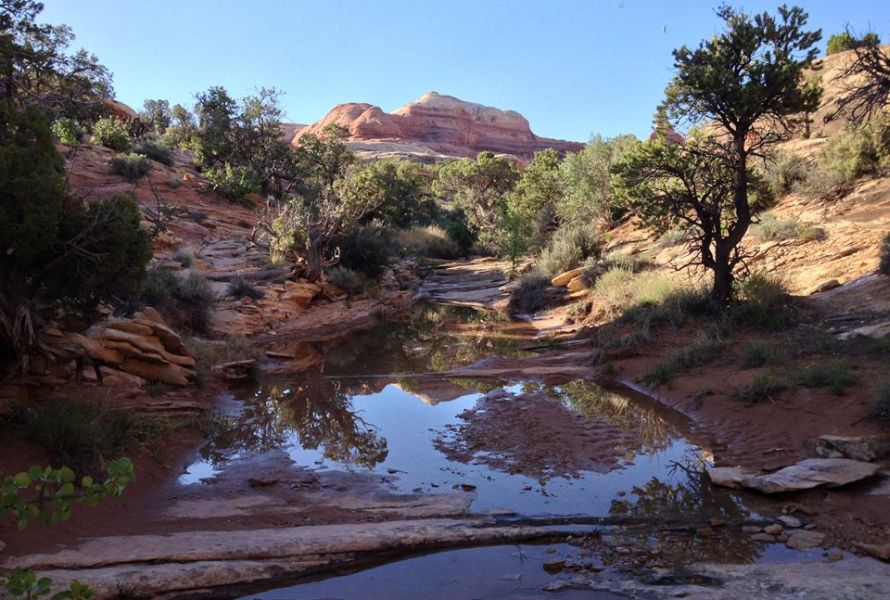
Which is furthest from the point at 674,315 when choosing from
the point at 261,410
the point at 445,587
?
the point at 445,587

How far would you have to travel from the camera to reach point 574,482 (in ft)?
21.9

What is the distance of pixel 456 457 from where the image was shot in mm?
7672

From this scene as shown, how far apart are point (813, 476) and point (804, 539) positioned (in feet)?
3.58

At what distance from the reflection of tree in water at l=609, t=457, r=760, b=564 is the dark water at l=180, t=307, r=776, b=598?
2 cm

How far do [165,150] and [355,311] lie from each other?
20.6m

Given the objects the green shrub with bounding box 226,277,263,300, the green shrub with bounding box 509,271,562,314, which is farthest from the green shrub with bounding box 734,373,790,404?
the green shrub with bounding box 226,277,263,300

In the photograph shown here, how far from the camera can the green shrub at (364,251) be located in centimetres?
2320

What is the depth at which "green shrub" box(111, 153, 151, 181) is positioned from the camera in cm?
2750

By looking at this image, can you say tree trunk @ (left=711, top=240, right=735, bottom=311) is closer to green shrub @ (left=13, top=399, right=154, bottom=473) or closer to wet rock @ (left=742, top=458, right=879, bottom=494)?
wet rock @ (left=742, top=458, right=879, bottom=494)

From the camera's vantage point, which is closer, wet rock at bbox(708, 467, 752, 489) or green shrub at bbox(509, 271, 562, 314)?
wet rock at bbox(708, 467, 752, 489)

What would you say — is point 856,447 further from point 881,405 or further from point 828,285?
point 828,285

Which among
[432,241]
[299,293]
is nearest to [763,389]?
[299,293]

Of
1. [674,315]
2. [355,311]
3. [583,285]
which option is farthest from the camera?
[355,311]

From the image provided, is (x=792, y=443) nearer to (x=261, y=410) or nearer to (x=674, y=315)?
(x=674, y=315)
